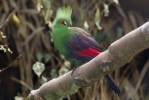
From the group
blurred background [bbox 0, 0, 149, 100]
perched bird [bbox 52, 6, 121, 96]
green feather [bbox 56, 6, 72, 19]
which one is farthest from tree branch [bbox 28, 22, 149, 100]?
blurred background [bbox 0, 0, 149, 100]

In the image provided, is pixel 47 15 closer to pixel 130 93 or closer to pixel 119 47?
pixel 130 93

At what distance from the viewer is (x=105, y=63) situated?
1508 mm


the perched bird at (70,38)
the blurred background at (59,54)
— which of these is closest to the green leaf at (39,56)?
the blurred background at (59,54)

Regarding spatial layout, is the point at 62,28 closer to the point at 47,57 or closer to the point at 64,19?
the point at 64,19

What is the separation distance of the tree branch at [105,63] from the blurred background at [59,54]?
118 centimetres

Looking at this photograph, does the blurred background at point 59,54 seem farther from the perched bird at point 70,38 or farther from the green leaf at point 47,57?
the perched bird at point 70,38

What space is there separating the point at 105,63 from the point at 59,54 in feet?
5.57

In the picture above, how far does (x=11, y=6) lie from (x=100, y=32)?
75 centimetres

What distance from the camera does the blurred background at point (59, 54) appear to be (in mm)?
→ 3115

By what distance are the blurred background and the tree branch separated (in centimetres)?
118

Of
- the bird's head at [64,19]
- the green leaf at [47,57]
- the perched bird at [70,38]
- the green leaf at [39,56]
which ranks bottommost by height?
the green leaf at [47,57]

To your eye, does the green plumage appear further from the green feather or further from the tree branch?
the tree branch

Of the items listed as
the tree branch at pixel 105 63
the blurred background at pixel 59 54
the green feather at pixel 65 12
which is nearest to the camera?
the tree branch at pixel 105 63

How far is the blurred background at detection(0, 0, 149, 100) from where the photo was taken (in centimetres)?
312
